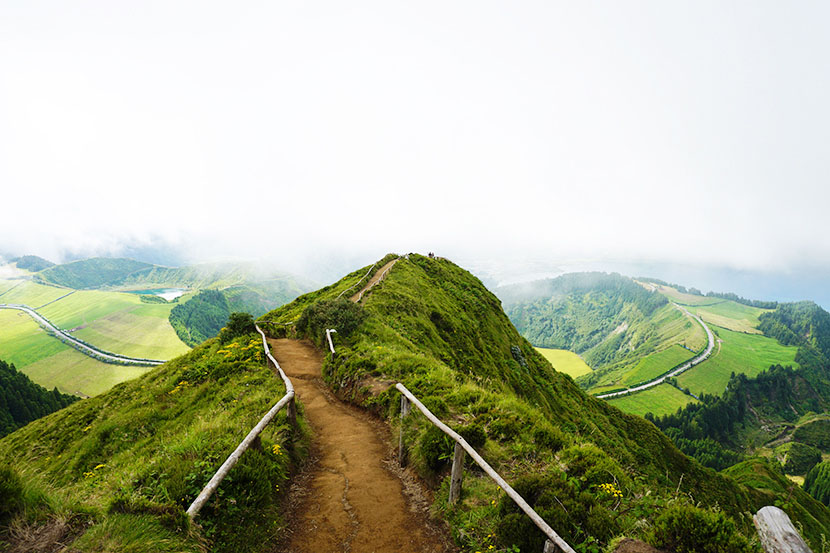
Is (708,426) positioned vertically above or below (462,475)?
below

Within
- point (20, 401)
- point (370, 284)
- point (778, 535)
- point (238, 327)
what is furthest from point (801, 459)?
point (20, 401)

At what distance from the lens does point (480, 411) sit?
34.1 ft

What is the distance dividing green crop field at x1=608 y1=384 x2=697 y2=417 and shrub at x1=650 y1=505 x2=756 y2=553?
206m

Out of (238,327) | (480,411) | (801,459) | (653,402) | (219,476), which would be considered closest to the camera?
(219,476)

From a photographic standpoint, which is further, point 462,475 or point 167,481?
point 462,475

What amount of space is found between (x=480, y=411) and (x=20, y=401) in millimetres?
136083

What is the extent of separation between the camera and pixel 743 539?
4.82 meters

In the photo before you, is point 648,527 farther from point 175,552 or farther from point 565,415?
point 565,415

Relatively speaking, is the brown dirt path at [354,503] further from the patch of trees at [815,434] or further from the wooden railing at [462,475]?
the patch of trees at [815,434]

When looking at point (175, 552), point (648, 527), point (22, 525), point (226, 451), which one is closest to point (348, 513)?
point (226, 451)

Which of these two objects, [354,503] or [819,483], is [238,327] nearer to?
[354,503]

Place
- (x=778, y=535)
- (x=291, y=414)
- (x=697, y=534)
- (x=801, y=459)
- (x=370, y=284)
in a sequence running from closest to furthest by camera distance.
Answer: (x=697, y=534) < (x=778, y=535) < (x=291, y=414) < (x=370, y=284) < (x=801, y=459)

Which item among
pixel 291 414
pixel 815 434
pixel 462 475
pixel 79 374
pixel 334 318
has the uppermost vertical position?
pixel 462 475

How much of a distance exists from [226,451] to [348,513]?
3.04m
